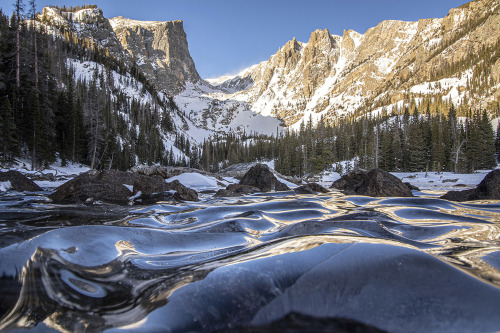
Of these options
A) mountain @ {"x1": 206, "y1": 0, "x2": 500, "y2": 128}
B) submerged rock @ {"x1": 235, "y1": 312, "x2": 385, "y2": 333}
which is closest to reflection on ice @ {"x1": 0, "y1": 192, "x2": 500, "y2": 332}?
submerged rock @ {"x1": 235, "y1": 312, "x2": 385, "y2": 333}

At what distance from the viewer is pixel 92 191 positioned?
700 centimetres

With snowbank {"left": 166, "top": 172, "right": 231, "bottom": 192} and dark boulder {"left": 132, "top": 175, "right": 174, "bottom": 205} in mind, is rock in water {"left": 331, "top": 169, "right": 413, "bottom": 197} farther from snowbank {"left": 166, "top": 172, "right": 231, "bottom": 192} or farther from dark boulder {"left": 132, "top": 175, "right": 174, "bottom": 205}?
snowbank {"left": 166, "top": 172, "right": 231, "bottom": 192}

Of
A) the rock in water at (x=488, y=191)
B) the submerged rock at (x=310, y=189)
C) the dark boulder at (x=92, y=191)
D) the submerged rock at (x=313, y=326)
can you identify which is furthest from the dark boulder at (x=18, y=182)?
the rock in water at (x=488, y=191)

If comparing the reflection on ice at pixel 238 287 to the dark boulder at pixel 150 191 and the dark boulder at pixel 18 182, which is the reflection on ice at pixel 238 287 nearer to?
the dark boulder at pixel 150 191

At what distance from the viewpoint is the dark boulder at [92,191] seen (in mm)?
6484

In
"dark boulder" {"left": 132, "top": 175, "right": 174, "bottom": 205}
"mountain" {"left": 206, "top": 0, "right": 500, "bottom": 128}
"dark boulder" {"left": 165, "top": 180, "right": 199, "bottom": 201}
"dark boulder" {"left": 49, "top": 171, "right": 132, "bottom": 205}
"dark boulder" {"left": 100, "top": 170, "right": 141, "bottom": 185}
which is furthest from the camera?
"mountain" {"left": 206, "top": 0, "right": 500, "bottom": 128}

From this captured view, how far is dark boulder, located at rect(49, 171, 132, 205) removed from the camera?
648 centimetres

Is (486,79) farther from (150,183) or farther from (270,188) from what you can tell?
(150,183)

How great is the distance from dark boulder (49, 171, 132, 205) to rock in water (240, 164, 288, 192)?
652 centimetres

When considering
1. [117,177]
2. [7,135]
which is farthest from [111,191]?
[7,135]

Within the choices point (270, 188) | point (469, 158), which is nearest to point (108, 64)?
point (270, 188)

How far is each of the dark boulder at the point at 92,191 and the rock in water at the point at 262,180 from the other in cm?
652

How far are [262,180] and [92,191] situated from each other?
7707 mm

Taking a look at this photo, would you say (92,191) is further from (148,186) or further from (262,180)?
(262,180)
